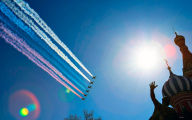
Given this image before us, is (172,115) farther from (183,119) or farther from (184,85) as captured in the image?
(184,85)

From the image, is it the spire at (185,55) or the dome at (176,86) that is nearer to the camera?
the dome at (176,86)

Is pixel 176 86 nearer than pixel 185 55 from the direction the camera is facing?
Yes

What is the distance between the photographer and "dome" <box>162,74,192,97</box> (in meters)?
21.9

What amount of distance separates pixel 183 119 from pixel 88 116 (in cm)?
2934

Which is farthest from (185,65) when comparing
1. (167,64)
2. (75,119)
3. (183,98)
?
(75,119)

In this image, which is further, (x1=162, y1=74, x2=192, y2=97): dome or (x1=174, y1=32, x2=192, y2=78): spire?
(x1=174, y1=32, x2=192, y2=78): spire

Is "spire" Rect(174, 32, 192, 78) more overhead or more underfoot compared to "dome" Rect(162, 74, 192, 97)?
more overhead

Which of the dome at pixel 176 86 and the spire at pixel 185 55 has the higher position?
the spire at pixel 185 55

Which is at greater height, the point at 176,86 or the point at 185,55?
the point at 185,55

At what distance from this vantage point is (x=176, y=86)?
22.8 meters

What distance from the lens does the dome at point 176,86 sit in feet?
72.0

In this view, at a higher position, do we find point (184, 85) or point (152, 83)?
point (184, 85)

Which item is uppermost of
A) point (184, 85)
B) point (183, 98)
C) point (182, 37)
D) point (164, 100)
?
point (182, 37)

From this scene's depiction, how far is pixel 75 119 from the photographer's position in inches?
1578
